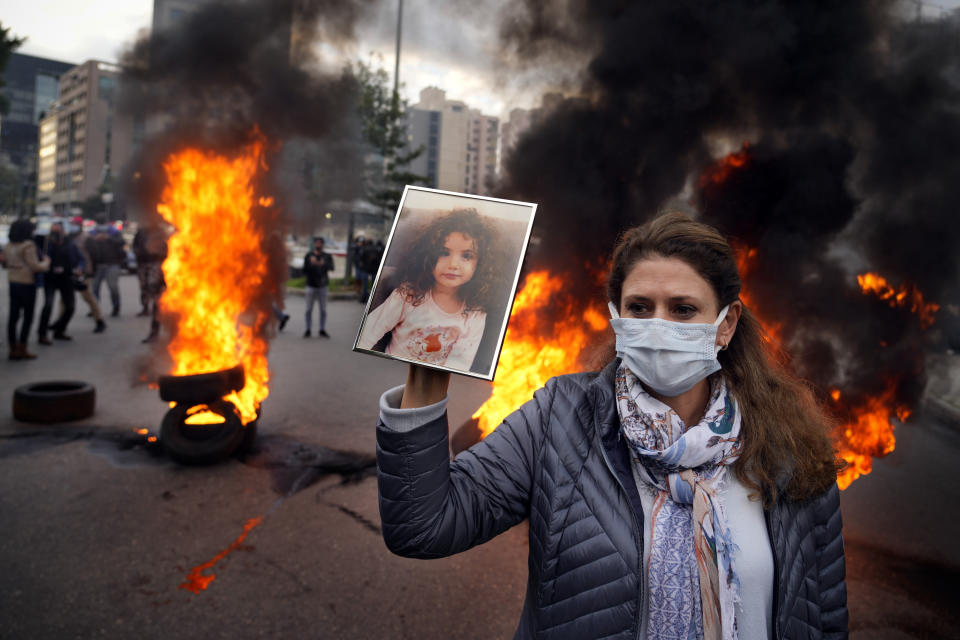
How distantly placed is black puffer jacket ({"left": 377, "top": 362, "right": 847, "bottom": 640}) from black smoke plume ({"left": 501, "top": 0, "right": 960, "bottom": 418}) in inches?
203

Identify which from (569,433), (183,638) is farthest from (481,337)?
(183,638)

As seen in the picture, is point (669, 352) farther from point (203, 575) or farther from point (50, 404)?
point (50, 404)

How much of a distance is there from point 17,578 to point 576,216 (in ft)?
20.1

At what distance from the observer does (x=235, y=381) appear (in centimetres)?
539

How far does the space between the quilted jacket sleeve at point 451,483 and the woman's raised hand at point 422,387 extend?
61 millimetres

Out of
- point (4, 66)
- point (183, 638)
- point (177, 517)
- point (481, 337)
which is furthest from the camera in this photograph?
point (4, 66)

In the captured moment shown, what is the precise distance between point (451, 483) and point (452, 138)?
95.9 meters

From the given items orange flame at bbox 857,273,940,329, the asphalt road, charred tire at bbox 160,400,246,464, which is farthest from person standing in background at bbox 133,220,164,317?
orange flame at bbox 857,273,940,329

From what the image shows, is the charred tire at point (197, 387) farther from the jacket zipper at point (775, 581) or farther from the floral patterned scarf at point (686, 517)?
the jacket zipper at point (775, 581)

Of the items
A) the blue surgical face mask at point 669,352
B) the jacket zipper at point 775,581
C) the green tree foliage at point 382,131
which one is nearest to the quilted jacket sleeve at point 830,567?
the jacket zipper at point 775,581

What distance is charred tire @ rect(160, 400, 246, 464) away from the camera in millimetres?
5211

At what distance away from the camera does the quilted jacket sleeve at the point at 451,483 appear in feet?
4.68

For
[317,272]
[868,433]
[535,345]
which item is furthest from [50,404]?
[868,433]

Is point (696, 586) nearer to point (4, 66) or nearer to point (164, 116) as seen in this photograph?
point (164, 116)
